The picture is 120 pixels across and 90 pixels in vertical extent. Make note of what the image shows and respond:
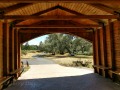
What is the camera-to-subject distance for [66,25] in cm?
1254

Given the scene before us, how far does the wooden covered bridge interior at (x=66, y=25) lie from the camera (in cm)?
937

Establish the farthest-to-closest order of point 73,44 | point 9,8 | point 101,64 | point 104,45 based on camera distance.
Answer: point 73,44 → point 101,64 → point 104,45 → point 9,8

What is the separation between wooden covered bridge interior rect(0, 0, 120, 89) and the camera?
9.37 metres

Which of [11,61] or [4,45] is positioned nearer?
[4,45]

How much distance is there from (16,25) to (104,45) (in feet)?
15.0

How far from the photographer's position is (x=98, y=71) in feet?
47.4

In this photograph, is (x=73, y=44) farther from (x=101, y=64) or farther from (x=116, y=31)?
(x=116, y=31)

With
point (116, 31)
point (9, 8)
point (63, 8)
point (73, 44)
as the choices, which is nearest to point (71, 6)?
point (63, 8)

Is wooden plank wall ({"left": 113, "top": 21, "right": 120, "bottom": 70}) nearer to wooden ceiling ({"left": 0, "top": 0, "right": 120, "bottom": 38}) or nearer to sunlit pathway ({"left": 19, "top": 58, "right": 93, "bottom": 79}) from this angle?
→ wooden ceiling ({"left": 0, "top": 0, "right": 120, "bottom": 38})

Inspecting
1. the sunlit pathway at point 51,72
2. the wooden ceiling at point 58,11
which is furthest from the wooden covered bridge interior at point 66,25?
the sunlit pathway at point 51,72

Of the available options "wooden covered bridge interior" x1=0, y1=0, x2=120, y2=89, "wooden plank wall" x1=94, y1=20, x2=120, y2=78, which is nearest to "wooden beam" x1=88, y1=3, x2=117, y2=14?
"wooden covered bridge interior" x1=0, y1=0, x2=120, y2=89

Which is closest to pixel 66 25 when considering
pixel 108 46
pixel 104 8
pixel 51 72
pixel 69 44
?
pixel 108 46

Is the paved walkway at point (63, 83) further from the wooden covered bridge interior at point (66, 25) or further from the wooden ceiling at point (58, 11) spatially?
the wooden ceiling at point (58, 11)

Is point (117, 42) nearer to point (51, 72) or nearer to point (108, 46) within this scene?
point (108, 46)
